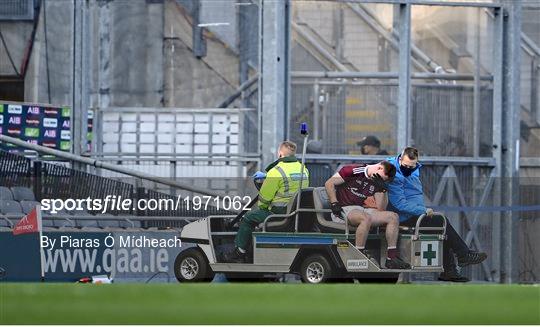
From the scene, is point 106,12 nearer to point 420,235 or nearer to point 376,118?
point 376,118

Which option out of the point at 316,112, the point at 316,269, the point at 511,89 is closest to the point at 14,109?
the point at 316,112

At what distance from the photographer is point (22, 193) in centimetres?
1888

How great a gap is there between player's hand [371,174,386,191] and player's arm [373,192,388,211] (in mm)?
71

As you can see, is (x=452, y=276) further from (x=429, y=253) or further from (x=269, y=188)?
(x=269, y=188)

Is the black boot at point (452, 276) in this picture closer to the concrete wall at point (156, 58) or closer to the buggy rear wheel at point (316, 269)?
the buggy rear wheel at point (316, 269)

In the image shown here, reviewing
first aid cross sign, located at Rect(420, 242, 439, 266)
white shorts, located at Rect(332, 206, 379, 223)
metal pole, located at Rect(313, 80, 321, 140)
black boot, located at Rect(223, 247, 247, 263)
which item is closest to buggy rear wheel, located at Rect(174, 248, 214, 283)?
black boot, located at Rect(223, 247, 247, 263)

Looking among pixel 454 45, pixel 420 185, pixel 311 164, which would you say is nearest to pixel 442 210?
pixel 420 185

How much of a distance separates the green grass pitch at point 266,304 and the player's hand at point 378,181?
120cm

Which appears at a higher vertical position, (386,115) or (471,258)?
(386,115)

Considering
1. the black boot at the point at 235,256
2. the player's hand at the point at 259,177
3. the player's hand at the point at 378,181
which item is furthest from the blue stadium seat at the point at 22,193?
the player's hand at the point at 378,181

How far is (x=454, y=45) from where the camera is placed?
22.1 metres

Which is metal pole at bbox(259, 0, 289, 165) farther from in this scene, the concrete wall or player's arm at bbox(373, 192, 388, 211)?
player's arm at bbox(373, 192, 388, 211)

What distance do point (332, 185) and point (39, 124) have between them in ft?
28.8

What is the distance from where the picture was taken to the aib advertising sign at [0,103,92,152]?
84.9ft
